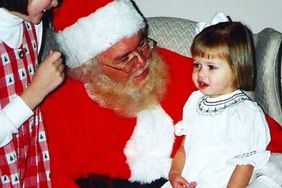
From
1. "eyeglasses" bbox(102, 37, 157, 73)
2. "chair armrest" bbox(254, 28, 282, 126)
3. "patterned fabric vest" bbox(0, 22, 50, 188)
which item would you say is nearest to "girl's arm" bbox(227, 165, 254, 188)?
"chair armrest" bbox(254, 28, 282, 126)

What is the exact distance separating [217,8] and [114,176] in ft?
3.43

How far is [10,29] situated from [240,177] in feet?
2.94

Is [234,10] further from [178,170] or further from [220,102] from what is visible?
[178,170]

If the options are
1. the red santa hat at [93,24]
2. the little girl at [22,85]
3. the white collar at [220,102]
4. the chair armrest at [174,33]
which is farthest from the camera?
the chair armrest at [174,33]

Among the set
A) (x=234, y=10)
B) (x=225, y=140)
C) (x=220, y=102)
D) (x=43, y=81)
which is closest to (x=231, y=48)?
(x=220, y=102)

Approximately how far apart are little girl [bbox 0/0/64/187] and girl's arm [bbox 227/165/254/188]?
2.16 feet

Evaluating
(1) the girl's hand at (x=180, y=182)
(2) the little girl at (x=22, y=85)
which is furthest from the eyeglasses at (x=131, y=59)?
(1) the girl's hand at (x=180, y=182)

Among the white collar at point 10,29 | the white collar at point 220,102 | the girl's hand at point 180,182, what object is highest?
the white collar at point 10,29

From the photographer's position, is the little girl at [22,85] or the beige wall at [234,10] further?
the beige wall at [234,10]

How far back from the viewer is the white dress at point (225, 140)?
1.48 m

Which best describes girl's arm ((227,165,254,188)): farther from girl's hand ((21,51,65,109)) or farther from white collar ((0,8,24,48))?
white collar ((0,8,24,48))

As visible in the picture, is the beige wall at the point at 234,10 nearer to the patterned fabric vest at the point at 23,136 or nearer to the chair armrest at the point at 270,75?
the chair armrest at the point at 270,75

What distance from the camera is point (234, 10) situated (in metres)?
2.26

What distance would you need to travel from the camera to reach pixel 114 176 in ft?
5.84
